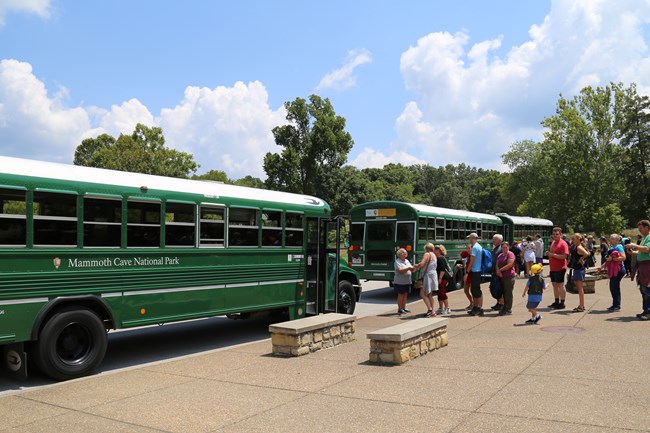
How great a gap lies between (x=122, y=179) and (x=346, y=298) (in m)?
6.04

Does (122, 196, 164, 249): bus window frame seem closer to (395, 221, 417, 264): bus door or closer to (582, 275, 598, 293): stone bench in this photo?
(395, 221, 417, 264): bus door

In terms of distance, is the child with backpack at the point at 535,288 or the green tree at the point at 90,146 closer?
the child with backpack at the point at 535,288

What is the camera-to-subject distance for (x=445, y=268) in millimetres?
12758

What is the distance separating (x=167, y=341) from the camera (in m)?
10.2

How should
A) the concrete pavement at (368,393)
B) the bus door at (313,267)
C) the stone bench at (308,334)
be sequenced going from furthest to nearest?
the bus door at (313,267) → the stone bench at (308,334) → the concrete pavement at (368,393)

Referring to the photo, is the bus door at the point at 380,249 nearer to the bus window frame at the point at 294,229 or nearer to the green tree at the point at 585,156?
the bus window frame at the point at 294,229

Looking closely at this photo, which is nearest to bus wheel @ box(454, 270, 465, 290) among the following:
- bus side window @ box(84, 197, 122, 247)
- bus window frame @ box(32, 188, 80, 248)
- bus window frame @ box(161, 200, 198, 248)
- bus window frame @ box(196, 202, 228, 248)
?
bus window frame @ box(196, 202, 228, 248)

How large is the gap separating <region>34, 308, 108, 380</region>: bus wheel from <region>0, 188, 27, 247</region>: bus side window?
1073mm

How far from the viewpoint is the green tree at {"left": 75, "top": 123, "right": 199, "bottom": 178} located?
4547cm

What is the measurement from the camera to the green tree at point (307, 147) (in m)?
53.0

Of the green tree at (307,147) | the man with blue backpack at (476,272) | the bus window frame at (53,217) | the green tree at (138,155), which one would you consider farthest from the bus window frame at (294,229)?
the green tree at (307,147)

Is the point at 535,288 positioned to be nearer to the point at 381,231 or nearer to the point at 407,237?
the point at 407,237

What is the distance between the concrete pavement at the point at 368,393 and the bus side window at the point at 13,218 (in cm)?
177

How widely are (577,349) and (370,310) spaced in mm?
6885
